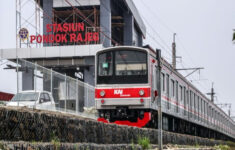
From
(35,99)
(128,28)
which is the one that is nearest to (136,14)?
(128,28)

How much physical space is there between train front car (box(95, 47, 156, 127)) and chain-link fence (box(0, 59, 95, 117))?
6.52ft

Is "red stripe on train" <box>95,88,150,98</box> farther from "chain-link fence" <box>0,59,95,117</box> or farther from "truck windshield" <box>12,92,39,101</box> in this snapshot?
"truck windshield" <box>12,92,39,101</box>

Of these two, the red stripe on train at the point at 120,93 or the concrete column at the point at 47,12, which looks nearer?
the red stripe on train at the point at 120,93

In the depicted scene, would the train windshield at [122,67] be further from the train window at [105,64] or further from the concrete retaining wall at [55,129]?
the concrete retaining wall at [55,129]

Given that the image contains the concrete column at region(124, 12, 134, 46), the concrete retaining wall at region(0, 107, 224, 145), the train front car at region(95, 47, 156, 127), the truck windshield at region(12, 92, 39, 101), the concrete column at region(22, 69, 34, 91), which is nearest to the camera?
the concrete retaining wall at region(0, 107, 224, 145)

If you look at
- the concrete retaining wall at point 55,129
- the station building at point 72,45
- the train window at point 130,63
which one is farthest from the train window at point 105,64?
the station building at point 72,45

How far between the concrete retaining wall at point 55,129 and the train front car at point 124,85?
757 centimetres

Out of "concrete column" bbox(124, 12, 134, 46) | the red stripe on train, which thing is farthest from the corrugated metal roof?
the red stripe on train

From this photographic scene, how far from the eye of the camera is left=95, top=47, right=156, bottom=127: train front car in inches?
762

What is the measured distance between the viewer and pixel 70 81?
73.3ft

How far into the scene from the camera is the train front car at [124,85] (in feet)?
63.5

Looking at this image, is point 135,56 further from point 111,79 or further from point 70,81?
point 70,81

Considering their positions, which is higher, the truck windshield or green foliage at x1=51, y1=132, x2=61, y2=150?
the truck windshield

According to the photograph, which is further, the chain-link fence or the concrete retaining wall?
the chain-link fence
